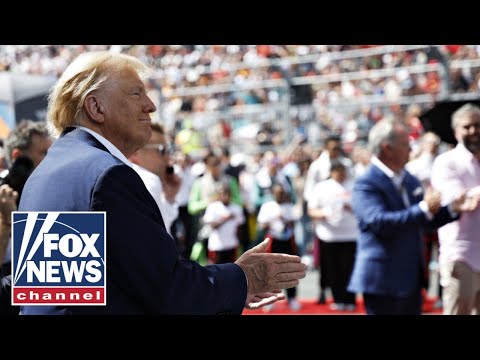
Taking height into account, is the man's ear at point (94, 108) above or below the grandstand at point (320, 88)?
below

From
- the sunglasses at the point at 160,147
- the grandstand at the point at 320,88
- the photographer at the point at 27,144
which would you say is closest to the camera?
the photographer at the point at 27,144

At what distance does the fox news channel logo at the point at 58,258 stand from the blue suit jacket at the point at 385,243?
122 inches

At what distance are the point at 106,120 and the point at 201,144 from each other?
11252mm

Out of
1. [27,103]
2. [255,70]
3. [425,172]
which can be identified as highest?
[255,70]

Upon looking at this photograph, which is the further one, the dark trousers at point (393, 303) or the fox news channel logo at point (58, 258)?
the dark trousers at point (393, 303)

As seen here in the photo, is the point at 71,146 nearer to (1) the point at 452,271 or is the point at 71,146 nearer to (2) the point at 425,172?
(1) the point at 452,271

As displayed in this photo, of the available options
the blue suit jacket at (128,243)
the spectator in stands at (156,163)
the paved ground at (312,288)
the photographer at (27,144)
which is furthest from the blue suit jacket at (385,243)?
the paved ground at (312,288)

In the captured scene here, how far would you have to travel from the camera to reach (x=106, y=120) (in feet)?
8.86

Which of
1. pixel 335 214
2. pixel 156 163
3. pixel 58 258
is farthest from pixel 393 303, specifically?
pixel 335 214

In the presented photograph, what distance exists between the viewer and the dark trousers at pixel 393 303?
18.2 ft

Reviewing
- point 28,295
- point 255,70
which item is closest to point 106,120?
point 28,295

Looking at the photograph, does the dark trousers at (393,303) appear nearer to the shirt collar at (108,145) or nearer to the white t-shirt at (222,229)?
the shirt collar at (108,145)
